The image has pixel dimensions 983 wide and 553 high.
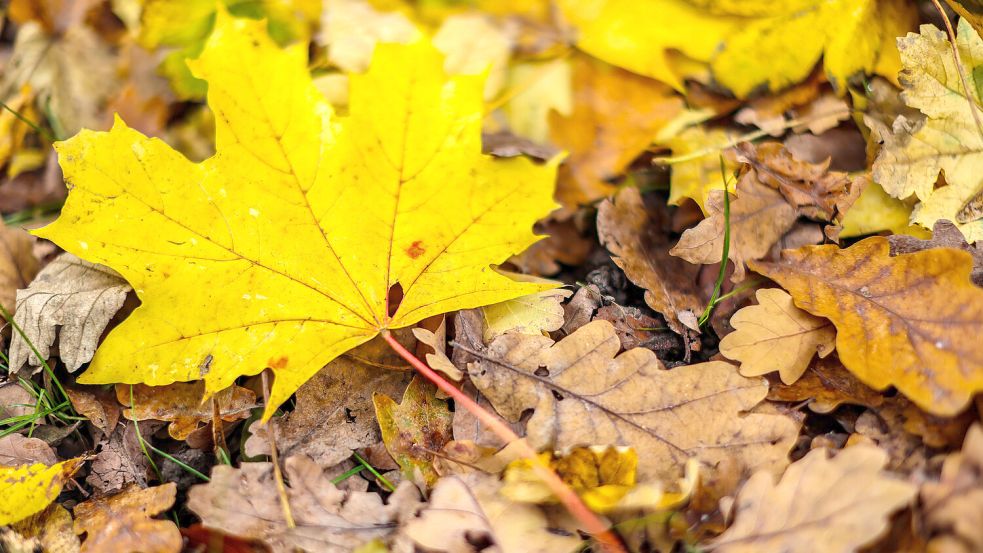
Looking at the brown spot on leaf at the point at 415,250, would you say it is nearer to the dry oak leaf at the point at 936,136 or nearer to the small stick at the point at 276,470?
the small stick at the point at 276,470

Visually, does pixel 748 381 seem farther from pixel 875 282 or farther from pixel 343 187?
pixel 343 187

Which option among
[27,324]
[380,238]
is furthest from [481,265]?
[27,324]

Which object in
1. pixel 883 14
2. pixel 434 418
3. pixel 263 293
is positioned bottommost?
pixel 434 418

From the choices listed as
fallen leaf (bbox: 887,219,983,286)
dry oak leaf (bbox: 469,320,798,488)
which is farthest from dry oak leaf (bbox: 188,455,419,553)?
fallen leaf (bbox: 887,219,983,286)

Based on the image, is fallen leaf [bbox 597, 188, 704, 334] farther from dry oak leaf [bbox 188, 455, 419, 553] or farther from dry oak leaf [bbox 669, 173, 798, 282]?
dry oak leaf [bbox 188, 455, 419, 553]

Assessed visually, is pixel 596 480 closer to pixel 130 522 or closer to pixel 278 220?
pixel 278 220
